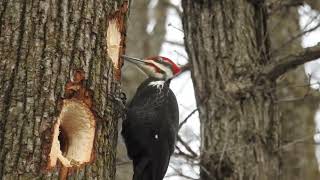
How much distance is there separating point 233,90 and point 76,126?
2.37 metres

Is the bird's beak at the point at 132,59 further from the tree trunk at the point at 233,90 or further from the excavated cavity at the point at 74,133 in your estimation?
the tree trunk at the point at 233,90

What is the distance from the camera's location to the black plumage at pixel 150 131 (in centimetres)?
395

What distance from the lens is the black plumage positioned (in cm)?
395

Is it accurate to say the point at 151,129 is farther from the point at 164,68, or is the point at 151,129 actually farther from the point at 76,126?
the point at 76,126

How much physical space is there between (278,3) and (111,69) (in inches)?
112

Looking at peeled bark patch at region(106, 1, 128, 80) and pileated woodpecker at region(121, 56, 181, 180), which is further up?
peeled bark patch at region(106, 1, 128, 80)

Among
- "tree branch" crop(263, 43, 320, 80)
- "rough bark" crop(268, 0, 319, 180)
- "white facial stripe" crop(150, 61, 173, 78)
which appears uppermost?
"tree branch" crop(263, 43, 320, 80)

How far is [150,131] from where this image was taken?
4.04 meters

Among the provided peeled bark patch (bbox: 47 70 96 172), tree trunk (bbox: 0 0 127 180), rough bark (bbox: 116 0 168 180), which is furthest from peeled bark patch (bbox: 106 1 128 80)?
rough bark (bbox: 116 0 168 180)

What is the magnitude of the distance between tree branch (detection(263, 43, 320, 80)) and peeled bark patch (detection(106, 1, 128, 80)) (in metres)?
1.79

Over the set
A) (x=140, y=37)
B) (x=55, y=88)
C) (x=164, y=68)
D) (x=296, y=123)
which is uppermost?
(x=140, y=37)

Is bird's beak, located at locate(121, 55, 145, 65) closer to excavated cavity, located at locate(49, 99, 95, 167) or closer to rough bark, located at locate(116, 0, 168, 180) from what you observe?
excavated cavity, located at locate(49, 99, 95, 167)

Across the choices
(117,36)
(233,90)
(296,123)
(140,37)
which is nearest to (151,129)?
(117,36)

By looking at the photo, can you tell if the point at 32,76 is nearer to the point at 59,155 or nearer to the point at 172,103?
the point at 59,155
